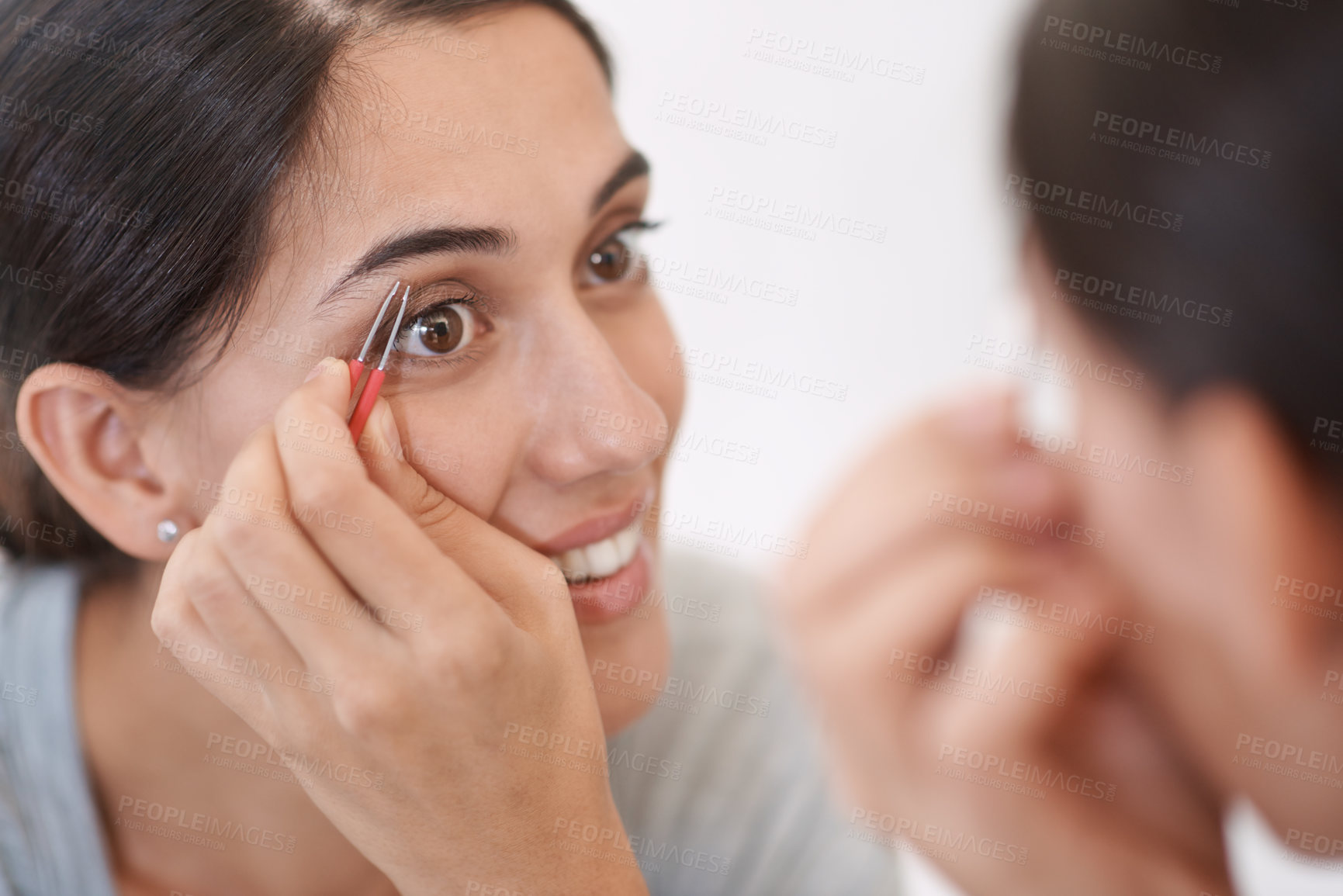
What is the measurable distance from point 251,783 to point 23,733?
239 mm

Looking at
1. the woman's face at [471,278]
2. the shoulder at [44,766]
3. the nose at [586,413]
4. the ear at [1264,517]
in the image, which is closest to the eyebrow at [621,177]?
the woman's face at [471,278]

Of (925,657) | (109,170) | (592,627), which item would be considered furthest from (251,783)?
(925,657)

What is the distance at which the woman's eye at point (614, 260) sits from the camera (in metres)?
0.87

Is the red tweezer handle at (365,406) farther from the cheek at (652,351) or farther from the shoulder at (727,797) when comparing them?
the shoulder at (727,797)

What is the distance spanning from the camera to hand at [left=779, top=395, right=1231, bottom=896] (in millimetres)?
1313

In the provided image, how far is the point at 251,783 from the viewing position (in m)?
0.92

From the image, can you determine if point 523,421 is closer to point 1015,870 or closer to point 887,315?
point 887,315

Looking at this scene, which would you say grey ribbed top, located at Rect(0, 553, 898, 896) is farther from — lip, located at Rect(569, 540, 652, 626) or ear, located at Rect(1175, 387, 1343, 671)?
ear, located at Rect(1175, 387, 1343, 671)

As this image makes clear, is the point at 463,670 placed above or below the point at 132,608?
above

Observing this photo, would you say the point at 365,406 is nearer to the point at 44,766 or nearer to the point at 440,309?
the point at 440,309

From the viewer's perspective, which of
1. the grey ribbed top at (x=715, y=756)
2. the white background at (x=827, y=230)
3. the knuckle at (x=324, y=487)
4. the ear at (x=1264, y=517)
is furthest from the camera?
the white background at (x=827, y=230)

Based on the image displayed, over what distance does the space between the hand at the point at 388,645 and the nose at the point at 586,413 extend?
10cm

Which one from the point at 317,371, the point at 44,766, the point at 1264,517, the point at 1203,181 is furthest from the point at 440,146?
the point at 1264,517

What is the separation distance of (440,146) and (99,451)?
42 centimetres
